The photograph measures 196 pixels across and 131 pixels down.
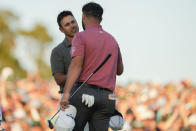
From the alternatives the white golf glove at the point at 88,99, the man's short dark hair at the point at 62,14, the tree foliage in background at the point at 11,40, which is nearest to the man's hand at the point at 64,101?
the white golf glove at the point at 88,99

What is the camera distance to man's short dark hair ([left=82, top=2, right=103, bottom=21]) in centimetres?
463

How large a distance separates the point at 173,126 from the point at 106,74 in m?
6.00

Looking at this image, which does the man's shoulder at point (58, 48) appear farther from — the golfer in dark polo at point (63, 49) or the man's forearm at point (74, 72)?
the man's forearm at point (74, 72)

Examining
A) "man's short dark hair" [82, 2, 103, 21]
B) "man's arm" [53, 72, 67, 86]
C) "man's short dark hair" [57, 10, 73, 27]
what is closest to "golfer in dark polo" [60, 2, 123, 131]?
"man's short dark hair" [82, 2, 103, 21]

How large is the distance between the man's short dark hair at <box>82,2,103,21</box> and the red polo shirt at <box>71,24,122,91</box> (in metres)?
0.12

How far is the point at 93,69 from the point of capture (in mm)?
4527

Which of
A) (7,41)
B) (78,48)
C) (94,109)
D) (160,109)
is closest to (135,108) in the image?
(160,109)

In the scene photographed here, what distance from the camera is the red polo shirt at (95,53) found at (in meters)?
4.49

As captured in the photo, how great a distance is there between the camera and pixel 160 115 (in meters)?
10.9

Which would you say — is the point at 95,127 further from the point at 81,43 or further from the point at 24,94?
the point at 24,94

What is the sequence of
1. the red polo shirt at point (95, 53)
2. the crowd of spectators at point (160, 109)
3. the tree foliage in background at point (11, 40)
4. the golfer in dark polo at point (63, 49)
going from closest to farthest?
the red polo shirt at point (95, 53)
the golfer in dark polo at point (63, 49)
the crowd of spectators at point (160, 109)
the tree foliage in background at point (11, 40)

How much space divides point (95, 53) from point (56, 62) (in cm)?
83

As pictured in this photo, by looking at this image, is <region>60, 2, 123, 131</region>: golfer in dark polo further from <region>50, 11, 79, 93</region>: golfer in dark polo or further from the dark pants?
<region>50, 11, 79, 93</region>: golfer in dark polo

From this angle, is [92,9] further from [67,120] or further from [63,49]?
[67,120]
